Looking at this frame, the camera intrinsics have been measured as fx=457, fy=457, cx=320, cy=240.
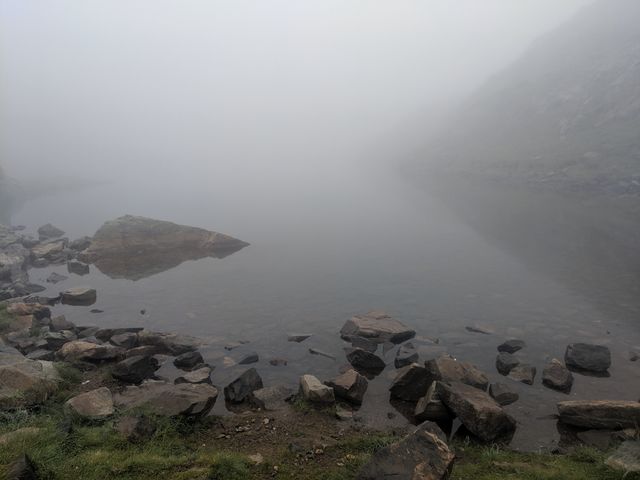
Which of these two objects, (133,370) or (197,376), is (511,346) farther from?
(133,370)

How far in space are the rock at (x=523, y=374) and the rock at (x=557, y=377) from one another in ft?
1.34

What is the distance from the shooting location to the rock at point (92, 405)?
41.3ft

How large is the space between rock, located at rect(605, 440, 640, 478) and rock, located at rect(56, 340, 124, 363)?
16.8m

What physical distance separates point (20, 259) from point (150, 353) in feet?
78.1

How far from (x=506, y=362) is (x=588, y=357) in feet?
10.8

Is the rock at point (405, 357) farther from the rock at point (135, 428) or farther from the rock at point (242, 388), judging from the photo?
the rock at point (135, 428)

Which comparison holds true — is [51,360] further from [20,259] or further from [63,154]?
[63,154]

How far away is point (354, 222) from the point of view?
53344mm

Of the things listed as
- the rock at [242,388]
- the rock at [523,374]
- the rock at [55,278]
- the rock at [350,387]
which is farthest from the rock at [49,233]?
the rock at [523,374]

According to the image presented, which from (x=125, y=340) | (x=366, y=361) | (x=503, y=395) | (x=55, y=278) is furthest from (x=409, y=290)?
(x=55, y=278)

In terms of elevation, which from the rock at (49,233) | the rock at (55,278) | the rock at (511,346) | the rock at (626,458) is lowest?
the rock at (49,233)

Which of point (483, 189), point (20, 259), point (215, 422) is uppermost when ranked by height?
point (483, 189)

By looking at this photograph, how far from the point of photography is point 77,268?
36094mm

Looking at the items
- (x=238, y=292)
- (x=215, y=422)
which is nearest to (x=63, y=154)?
(x=238, y=292)
